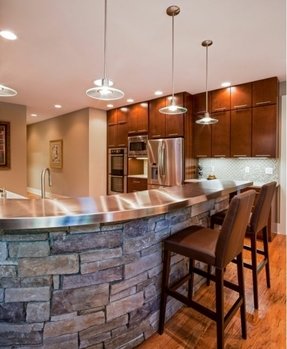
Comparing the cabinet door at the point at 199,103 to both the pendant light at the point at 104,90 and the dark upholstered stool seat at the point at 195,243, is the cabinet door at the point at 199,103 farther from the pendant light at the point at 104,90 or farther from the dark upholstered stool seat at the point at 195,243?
the dark upholstered stool seat at the point at 195,243

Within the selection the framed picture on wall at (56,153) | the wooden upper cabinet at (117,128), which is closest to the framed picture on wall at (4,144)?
the framed picture on wall at (56,153)

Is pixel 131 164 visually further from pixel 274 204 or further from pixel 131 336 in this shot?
pixel 131 336

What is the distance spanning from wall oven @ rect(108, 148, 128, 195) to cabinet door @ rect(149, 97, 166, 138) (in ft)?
3.37

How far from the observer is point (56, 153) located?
7312 mm

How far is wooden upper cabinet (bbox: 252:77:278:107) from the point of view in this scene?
3.80 metres

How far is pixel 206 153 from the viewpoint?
4.64 metres

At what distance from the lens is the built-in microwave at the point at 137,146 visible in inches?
213

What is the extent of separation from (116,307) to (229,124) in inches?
149

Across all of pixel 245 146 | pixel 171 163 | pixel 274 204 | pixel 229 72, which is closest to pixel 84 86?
pixel 171 163

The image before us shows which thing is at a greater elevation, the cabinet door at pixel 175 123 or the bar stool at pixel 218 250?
the cabinet door at pixel 175 123

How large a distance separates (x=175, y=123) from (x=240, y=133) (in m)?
1.27

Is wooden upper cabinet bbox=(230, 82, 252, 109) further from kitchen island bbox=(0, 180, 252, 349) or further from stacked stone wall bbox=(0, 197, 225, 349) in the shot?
stacked stone wall bbox=(0, 197, 225, 349)

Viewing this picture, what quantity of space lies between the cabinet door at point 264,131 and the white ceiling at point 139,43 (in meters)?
0.57

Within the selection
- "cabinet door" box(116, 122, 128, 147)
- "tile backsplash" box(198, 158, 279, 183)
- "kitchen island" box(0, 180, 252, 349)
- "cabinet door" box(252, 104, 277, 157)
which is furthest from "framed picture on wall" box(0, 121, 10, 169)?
"cabinet door" box(252, 104, 277, 157)
